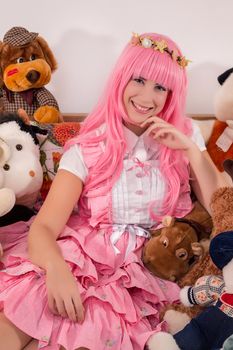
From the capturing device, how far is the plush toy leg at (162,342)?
91 centimetres

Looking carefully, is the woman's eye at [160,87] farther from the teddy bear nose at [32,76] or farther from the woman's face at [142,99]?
the teddy bear nose at [32,76]

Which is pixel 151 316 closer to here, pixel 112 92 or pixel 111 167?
pixel 111 167

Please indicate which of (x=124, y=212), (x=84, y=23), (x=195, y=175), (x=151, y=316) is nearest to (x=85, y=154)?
(x=124, y=212)

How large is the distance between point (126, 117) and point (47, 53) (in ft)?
1.89

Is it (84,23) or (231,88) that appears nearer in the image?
(231,88)

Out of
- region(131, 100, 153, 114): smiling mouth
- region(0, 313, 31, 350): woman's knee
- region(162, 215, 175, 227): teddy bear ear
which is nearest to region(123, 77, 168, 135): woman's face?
region(131, 100, 153, 114): smiling mouth

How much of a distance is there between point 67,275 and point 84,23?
1093 millimetres

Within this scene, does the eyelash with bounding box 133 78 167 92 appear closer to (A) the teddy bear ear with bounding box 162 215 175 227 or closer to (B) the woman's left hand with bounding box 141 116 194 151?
(B) the woman's left hand with bounding box 141 116 194 151

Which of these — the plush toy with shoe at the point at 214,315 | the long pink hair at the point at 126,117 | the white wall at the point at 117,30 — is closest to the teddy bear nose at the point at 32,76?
the white wall at the point at 117,30

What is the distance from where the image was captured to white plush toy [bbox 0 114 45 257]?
1247 mm

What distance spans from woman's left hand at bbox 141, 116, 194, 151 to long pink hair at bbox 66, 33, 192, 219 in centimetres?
3

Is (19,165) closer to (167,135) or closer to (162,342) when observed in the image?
(167,135)

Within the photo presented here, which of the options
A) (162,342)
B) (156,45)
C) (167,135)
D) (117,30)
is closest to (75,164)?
(167,135)

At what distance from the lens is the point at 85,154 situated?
123 cm
